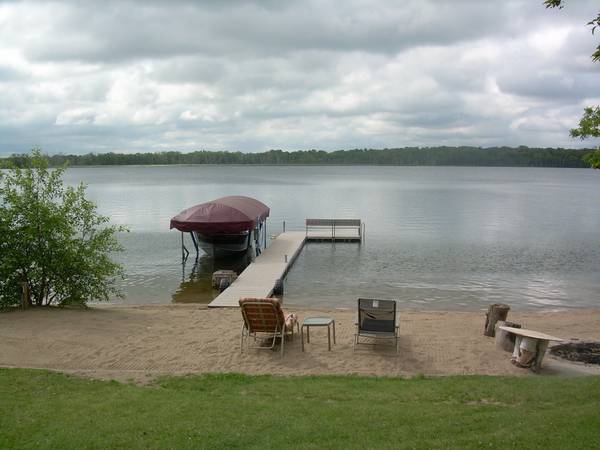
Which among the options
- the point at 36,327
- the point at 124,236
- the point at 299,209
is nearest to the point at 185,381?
the point at 36,327

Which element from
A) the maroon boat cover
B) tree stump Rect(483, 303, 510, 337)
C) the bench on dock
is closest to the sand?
tree stump Rect(483, 303, 510, 337)

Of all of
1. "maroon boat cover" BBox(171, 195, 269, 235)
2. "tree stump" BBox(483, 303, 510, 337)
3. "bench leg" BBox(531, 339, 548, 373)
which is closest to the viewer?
"bench leg" BBox(531, 339, 548, 373)

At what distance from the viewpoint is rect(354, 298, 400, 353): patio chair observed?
386 inches

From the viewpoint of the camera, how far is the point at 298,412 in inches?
241

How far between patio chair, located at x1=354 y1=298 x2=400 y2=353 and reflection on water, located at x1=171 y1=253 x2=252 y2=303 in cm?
864

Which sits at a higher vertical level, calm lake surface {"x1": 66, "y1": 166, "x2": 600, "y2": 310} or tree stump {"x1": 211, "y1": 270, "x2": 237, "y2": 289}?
tree stump {"x1": 211, "y1": 270, "x2": 237, "y2": 289}

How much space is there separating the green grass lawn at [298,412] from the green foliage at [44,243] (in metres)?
5.15

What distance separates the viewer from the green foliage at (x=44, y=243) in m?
12.3

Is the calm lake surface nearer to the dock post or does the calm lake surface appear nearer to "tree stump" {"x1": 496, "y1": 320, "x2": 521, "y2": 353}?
the dock post

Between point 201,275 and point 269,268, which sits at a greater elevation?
point 269,268

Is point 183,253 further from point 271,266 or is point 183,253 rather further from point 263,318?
point 263,318

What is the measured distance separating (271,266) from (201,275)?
2.91 metres

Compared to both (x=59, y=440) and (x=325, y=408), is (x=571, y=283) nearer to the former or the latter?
(x=325, y=408)

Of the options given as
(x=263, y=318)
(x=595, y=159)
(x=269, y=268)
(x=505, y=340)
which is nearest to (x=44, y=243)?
(x=263, y=318)
